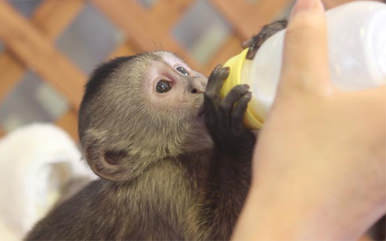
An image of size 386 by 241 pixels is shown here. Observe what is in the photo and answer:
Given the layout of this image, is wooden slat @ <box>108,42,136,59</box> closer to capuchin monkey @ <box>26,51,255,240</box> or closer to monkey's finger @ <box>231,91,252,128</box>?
capuchin monkey @ <box>26,51,255,240</box>

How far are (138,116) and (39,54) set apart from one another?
828mm

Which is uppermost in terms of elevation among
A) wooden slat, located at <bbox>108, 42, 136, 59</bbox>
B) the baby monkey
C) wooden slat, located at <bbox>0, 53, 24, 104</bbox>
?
wooden slat, located at <bbox>0, 53, 24, 104</bbox>

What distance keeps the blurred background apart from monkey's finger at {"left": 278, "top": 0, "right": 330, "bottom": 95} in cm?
86

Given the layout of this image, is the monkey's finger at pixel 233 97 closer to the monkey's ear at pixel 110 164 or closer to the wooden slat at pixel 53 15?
the monkey's ear at pixel 110 164

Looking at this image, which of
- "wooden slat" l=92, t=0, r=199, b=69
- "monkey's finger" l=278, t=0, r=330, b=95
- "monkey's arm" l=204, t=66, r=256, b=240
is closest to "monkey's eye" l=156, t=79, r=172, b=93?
"monkey's arm" l=204, t=66, r=256, b=240

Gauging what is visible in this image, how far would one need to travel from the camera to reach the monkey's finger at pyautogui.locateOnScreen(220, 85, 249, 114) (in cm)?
51

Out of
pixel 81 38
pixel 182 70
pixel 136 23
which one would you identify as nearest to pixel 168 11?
pixel 136 23

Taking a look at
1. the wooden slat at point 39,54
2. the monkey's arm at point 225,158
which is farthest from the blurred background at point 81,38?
the monkey's arm at point 225,158

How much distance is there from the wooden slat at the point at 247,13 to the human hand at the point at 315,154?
1.16m

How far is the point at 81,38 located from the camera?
1.72m

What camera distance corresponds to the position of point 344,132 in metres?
0.39

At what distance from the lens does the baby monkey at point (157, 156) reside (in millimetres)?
625

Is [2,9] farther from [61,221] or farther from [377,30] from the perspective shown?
[377,30]

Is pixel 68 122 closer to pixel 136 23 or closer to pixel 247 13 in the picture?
pixel 136 23
